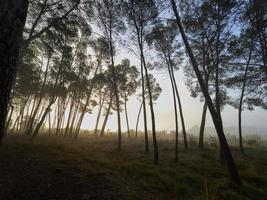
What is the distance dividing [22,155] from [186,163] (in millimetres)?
8211

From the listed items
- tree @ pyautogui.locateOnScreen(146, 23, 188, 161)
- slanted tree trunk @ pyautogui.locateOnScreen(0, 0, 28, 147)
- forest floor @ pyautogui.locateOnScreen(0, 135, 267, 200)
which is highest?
tree @ pyautogui.locateOnScreen(146, 23, 188, 161)

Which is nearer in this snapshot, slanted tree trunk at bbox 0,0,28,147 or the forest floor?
slanted tree trunk at bbox 0,0,28,147

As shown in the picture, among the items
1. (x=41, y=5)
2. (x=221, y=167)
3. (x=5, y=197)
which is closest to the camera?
(x=5, y=197)

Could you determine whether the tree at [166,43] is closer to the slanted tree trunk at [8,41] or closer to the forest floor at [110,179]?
the forest floor at [110,179]

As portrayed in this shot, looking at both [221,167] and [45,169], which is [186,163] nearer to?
[221,167]

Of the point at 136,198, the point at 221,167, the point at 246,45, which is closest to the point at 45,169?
the point at 136,198

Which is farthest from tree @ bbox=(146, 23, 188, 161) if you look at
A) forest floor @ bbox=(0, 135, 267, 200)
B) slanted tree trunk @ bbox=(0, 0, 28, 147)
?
slanted tree trunk @ bbox=(0, 0, 28, 147)

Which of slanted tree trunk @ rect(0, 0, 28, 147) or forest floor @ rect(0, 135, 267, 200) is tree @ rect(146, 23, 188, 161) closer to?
forest floor @ rect(0, 135, 267, 200)

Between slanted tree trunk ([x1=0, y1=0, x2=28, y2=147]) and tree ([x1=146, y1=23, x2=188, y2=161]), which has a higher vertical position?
tree ([x1=146, y1=23, x2=188, y2=161])

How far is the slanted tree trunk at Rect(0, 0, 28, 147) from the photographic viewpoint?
5.24 ft

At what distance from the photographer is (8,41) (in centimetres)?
163

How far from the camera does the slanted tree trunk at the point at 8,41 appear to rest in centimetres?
160

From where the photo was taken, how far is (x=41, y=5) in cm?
825

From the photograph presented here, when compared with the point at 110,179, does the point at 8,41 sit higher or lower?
higher
